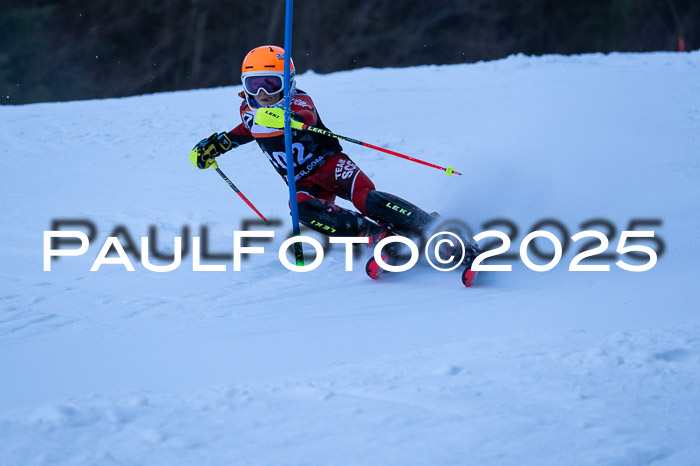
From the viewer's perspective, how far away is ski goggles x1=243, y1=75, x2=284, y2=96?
422cm

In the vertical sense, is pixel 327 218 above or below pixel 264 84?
below

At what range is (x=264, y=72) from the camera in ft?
13.7

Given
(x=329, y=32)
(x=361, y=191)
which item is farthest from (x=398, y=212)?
(x=329, y=32)

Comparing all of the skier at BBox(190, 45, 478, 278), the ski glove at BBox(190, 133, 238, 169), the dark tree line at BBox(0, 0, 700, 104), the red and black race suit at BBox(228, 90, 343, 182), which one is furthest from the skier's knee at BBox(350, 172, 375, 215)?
the dark tree line at BBox(0, 0, 700, 104)

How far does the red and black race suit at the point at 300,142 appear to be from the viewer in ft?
14.1

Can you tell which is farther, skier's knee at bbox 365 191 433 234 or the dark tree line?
the dark tree line

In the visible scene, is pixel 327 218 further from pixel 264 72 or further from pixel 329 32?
pixel 329 32

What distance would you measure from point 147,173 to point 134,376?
3.94 m

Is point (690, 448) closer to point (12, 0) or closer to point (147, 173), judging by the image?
point (147, 173)

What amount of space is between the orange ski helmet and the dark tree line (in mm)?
16778

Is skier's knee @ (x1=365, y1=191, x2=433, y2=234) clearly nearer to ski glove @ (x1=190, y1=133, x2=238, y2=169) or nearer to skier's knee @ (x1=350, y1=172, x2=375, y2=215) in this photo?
skier's knee @ (x1=350, y1=172, x2=375, y2=215)

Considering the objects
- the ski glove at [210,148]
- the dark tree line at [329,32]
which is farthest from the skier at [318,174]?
the dark tree line at [329,32]

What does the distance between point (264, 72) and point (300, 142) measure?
423mm

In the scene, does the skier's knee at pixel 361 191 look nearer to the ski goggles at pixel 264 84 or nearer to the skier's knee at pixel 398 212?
the skier's knee at pixel 398 212
